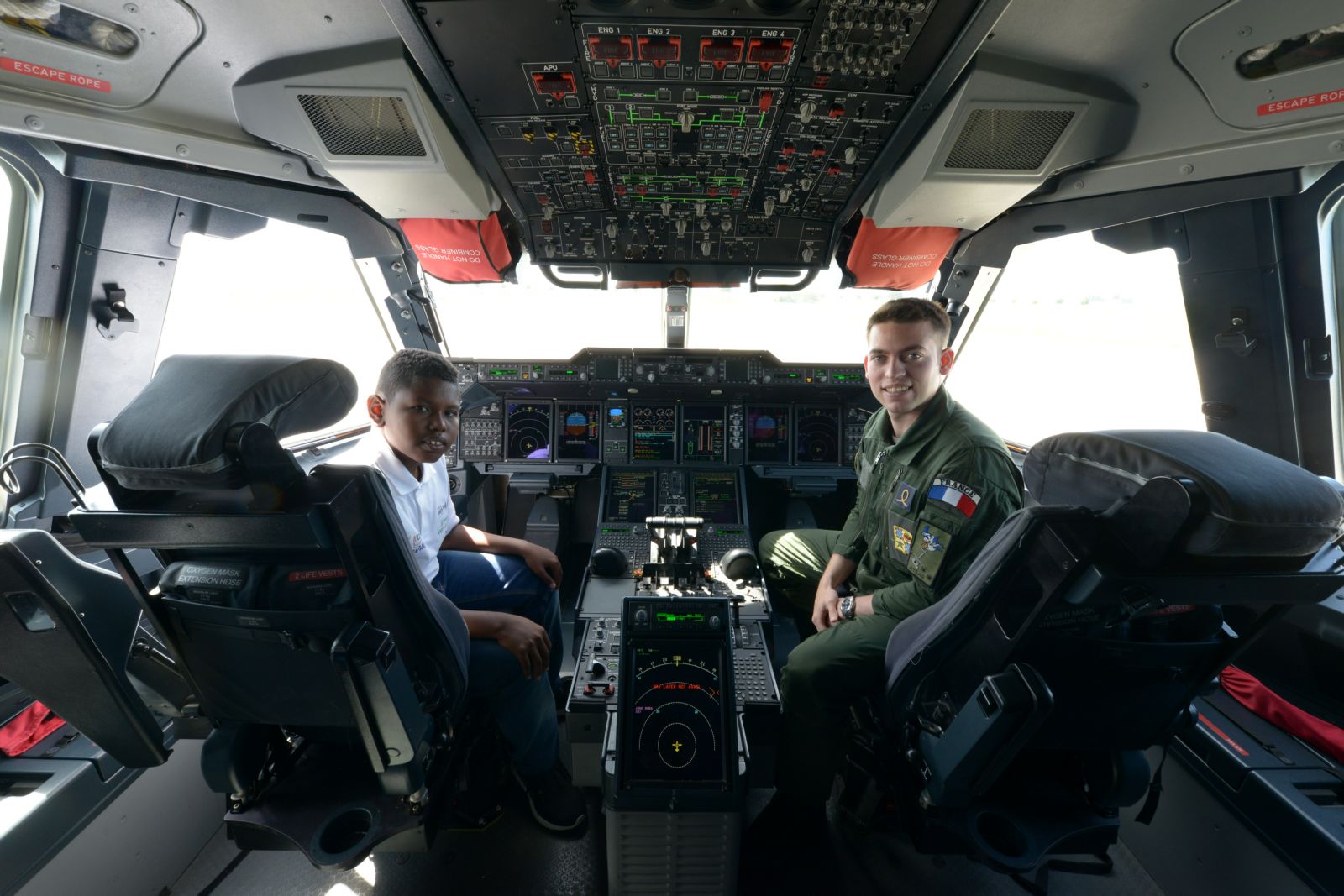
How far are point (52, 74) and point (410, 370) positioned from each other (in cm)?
136

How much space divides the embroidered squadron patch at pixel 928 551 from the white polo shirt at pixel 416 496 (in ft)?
5.19

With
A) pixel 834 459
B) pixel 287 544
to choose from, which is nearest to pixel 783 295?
pixel 834 459

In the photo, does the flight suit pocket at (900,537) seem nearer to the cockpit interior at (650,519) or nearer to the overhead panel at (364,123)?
the cockpit interior at (650,519)

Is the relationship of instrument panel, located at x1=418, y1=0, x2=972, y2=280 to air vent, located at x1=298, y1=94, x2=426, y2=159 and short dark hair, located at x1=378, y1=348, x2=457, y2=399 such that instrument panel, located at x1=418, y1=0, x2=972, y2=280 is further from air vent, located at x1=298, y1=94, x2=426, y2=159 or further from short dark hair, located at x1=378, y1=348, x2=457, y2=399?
short dark hair, located at x1=378, y1=348, x2=457, y2=399

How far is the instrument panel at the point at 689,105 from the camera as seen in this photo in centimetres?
154

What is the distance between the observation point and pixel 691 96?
1.88m

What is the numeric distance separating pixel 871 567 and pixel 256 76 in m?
2.75

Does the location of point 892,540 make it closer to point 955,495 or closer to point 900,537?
point 900,537

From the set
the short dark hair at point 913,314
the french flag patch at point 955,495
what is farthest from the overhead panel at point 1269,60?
the french flag patch at point 955,495

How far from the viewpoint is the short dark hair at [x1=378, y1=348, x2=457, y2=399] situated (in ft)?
6.19

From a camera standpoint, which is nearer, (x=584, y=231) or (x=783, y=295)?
(x=584, y=231)

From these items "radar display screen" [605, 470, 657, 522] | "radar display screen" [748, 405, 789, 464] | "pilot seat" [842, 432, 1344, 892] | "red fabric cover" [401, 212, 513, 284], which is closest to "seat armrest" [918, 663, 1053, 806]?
"pilot seat" [842, 432, 1344, 892]

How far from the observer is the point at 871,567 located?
2178 millimetres

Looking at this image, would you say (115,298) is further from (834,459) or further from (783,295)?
(834,459)
